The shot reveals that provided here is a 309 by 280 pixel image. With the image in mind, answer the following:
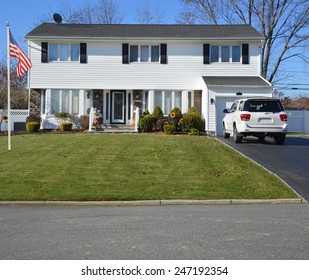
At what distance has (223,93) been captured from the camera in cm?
2520

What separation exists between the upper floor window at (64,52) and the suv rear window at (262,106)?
14.2 metres

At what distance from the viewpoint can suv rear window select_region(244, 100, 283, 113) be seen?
17.7 metres

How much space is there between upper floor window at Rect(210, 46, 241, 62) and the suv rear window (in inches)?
427

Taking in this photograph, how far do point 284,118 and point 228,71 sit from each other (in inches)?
428

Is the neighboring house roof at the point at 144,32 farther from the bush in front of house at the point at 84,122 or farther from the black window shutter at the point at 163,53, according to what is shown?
the bush in front of house at the point at 84,122

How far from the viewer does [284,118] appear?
1762 centimetres

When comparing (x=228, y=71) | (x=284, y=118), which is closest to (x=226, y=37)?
(x=228, y=71)

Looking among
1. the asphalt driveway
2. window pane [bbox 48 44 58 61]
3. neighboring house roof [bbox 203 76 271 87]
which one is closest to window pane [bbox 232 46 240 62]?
neighboring house roof [bbox 203 76 271 87]

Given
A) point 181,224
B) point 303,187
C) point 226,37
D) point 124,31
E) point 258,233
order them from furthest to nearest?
point 124,31 < point 226,37 < point 303,187 < point 181,224 < point 258,233

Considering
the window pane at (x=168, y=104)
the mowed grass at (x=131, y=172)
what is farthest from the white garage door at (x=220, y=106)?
the mowed grass at (x=131, y=172)

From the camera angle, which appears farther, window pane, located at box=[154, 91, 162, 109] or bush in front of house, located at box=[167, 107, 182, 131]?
window pane, located at box=[154, 91, 162, 109]

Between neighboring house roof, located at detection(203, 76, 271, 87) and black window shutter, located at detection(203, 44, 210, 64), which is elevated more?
black window shutter, located at detection(203, 44, 210, 64)

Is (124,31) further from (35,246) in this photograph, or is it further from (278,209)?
(35,246)

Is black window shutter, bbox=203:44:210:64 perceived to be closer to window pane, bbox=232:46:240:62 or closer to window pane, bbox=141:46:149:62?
window pane, bbox=232:46:240:62
